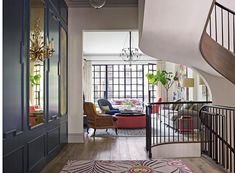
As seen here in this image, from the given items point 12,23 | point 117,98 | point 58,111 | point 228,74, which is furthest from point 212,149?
point 117,98

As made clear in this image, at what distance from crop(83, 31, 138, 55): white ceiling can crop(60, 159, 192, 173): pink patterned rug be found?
577 cm

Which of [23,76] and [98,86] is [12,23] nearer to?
[23,76]

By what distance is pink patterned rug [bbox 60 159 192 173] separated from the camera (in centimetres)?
447

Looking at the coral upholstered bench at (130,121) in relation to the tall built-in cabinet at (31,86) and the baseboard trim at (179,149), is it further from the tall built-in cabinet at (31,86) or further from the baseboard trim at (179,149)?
the tall built-in cabinet at (31,86)

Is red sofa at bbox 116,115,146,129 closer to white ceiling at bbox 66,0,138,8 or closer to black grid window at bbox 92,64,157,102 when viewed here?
white ceiling at bbox 66,0,138,8

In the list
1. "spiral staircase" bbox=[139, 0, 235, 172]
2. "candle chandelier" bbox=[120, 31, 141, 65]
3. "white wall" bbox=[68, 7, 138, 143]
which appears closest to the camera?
"spiral staircase" bbox=[139, 0, 235, 172]

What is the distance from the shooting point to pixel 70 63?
23.6ft

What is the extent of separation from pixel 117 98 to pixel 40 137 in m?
11.2

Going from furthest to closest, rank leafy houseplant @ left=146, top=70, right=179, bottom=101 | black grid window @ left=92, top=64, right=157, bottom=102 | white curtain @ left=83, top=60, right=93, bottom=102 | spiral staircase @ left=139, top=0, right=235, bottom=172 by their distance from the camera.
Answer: black grid window @ left=92, top=64, right=157, bottom=102 → white curtain @ left=83, top=60, right=93, bottom=102 → leafy houseplant @ left=146, top=70, right=179, bottom=101 → spiral staircase @ left=139, top=0, right=235, bottom=172

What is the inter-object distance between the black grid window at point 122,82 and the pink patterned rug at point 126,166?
408 inches

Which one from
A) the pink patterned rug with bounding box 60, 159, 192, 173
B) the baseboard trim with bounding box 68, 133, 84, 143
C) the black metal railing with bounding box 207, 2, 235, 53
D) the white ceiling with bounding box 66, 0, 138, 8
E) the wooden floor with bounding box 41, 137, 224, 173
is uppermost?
the white ceiling with bounding box 66, 0, 138, 8

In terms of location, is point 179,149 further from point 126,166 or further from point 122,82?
point 122,82

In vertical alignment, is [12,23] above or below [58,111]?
→ above

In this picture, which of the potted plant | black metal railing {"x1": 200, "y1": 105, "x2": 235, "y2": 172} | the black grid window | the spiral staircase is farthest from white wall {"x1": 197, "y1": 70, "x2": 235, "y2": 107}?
the black grid window
